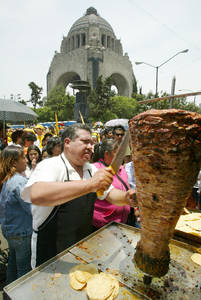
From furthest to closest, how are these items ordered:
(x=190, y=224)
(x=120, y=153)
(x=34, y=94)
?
(x=34, y=94)
(x=190, y=224)
(x=120, y=153)

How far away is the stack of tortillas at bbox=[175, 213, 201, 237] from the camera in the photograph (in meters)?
2.11

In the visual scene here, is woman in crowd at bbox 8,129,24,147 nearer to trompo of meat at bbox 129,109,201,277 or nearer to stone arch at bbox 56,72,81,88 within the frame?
trompo of meat at bbox 129,109,201,277

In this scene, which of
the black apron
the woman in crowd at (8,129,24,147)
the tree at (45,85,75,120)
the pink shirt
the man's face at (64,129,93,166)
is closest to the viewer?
the black apron

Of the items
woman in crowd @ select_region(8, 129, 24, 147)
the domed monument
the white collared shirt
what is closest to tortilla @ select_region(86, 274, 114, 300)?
the white collared shirt

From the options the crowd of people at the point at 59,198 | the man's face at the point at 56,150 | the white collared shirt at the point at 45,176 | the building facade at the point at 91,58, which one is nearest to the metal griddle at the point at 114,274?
the crowd of people at the point at 59,198

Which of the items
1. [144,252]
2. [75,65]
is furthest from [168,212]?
[75,65]

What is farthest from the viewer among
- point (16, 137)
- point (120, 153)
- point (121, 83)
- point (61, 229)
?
point (121, 83)

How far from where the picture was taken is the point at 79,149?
6.82ft

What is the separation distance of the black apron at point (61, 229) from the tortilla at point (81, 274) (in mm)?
445

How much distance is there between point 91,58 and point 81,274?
218 ft

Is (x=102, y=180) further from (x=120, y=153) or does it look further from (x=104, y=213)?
(x=104, y=213)

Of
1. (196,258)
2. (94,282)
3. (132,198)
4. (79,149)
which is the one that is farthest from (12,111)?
(196,258)

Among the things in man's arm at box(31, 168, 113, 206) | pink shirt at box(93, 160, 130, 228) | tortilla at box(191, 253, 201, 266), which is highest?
man's arm at box(31, 168, 113, 206)

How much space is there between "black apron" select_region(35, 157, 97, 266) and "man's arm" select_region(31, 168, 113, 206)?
1.22 ft
